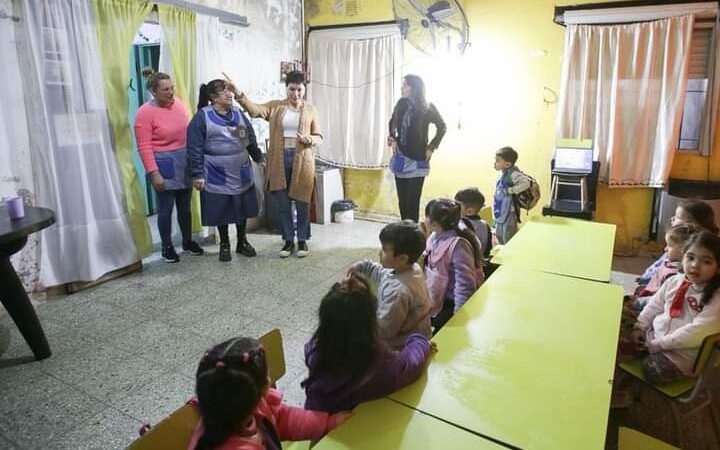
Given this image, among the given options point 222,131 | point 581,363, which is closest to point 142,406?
point 581,363

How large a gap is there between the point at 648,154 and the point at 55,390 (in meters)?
4.29

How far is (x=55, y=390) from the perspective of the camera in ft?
7.12

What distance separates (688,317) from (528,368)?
85cm

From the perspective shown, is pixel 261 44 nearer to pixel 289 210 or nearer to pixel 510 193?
pixel 289 210

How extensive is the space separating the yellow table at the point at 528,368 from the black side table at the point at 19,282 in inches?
74.5

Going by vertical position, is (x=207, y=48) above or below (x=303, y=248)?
above

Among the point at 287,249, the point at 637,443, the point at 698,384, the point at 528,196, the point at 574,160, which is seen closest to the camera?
the point at 637,443

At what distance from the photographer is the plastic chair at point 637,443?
1307 millimetres

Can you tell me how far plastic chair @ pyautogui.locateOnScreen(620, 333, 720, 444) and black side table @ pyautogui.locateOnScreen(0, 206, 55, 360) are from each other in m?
2.58

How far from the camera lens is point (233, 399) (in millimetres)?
956

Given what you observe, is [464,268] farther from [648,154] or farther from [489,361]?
[648,154]

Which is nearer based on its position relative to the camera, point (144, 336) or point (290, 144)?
point (144, 336)

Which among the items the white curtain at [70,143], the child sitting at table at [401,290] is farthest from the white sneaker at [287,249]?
the child sitting at table at [401,290]

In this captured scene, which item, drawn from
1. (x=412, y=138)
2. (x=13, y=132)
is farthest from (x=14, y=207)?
(x=412, y=138)
